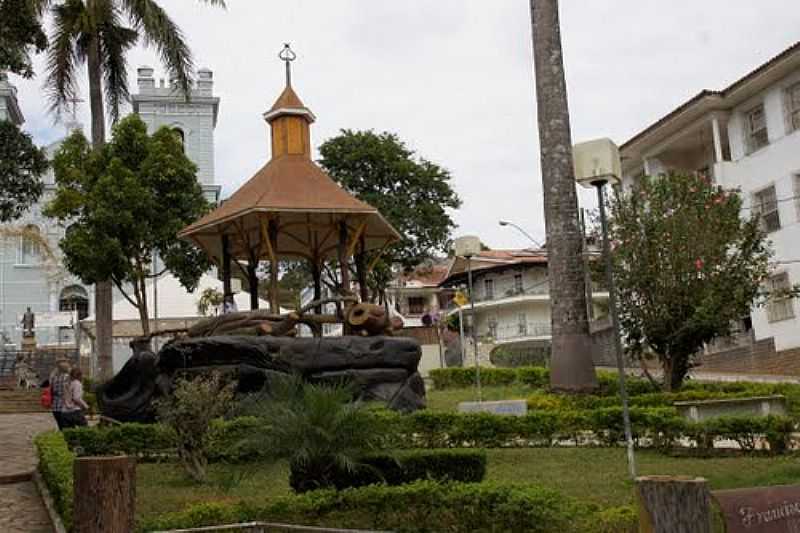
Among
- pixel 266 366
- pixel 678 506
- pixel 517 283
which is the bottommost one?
pixel 678 506

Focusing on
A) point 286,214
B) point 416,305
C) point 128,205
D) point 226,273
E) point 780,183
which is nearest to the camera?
point 286,214

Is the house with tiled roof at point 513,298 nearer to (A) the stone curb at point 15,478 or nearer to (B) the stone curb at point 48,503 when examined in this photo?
(A) the stone curb at point 15,478

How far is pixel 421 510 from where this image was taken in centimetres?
718

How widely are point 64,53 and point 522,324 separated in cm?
2966

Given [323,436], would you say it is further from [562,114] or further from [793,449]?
[562,114]

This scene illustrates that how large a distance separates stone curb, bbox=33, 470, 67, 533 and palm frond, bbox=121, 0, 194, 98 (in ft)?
44.0

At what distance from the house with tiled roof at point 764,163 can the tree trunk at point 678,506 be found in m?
20.3

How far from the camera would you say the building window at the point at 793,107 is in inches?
984

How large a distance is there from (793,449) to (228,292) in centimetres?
1093

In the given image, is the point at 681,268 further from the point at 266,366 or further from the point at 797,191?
the point at 797,191

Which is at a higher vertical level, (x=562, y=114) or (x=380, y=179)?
(x=380, y=179)

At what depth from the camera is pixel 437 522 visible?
7.09 metres

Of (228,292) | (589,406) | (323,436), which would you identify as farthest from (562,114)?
(323,436)

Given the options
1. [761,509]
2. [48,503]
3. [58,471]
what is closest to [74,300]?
[48,503]
